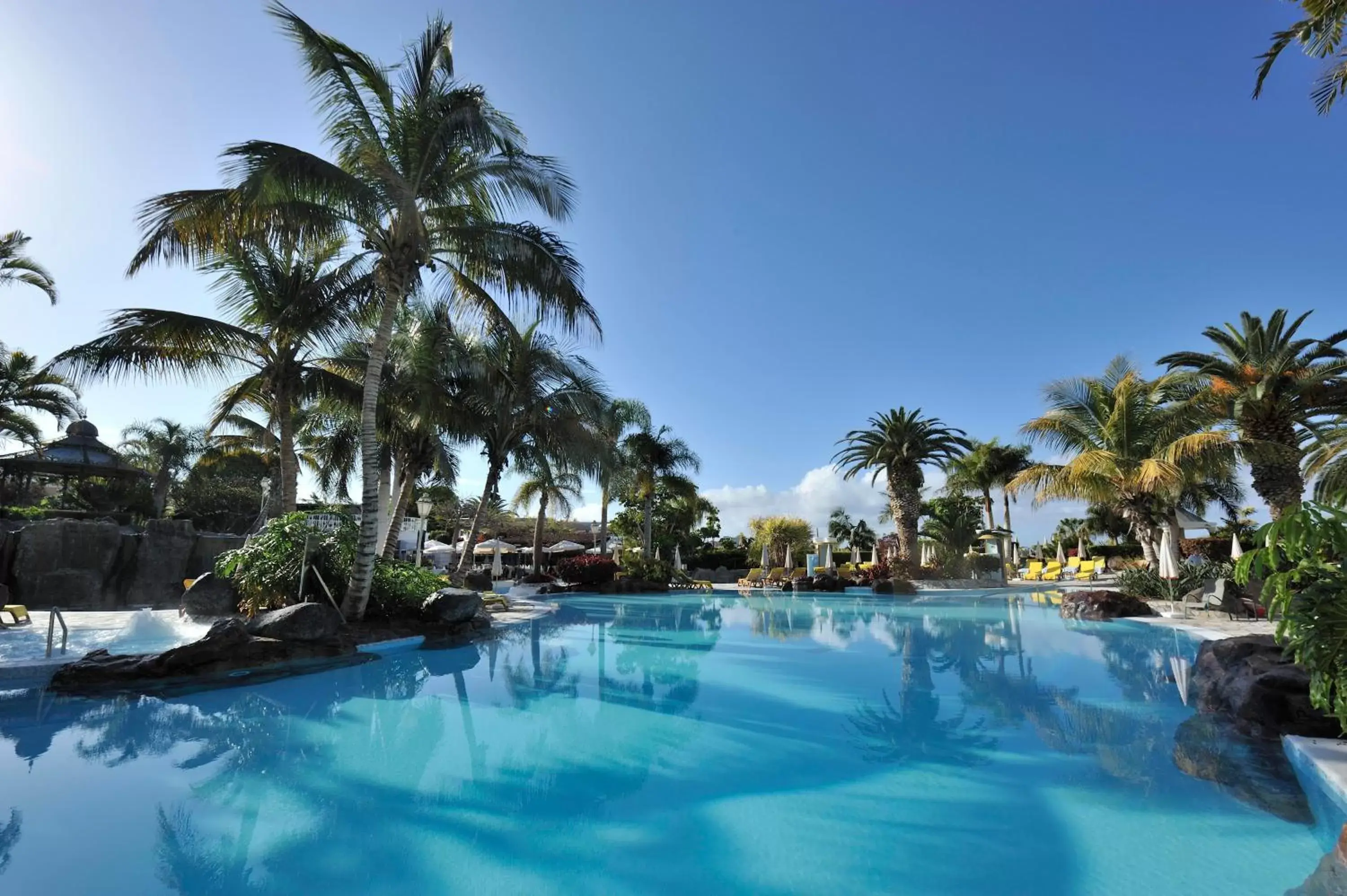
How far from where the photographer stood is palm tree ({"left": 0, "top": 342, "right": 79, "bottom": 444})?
1825cm

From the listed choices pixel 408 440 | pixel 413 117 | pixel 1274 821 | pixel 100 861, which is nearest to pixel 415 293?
pixel 413 117

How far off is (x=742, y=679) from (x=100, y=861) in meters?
6.72

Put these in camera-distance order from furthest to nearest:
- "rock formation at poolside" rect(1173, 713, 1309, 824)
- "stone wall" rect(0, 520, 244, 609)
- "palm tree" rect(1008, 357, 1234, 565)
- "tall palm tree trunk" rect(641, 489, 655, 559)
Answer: "tall palm tree trunk" rect(641, 489, 655, 559) → "palm tree" rect(1008, 357, 1234, 565) → "stone wall" rect(0, 520, 244, 609) → "rock formation at poolside" rect(1173, 713, 1309, 824)

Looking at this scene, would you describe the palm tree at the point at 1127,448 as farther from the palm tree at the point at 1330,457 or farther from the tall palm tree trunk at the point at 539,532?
the tall palm tree trunk at the point at 539,532

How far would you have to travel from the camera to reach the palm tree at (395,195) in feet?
29.5

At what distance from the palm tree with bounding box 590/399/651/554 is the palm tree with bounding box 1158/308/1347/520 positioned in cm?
1597

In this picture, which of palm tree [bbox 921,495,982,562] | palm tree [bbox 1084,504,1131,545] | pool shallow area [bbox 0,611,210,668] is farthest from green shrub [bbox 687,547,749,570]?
pool shallow area [bbox 0,611,210,668]

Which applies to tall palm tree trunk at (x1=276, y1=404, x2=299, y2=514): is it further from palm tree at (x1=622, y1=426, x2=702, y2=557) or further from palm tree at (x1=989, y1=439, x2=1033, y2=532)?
palm tree at (x1=989, y1=439, x2=1033, y2=532)

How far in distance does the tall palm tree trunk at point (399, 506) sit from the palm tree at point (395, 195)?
4.20 m

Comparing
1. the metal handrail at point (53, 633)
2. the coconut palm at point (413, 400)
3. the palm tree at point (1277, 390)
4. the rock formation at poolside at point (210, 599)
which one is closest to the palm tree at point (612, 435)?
the coconut palm at point (413, 400)

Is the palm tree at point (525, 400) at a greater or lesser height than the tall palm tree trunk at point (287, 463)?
greater

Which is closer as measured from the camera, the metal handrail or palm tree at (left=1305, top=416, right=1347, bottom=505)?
the metal handrail

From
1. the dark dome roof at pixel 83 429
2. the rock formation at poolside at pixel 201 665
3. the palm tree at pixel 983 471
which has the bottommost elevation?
the rock formation at poolside at pixel 201 665

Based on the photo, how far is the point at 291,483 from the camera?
1241 centimetres
